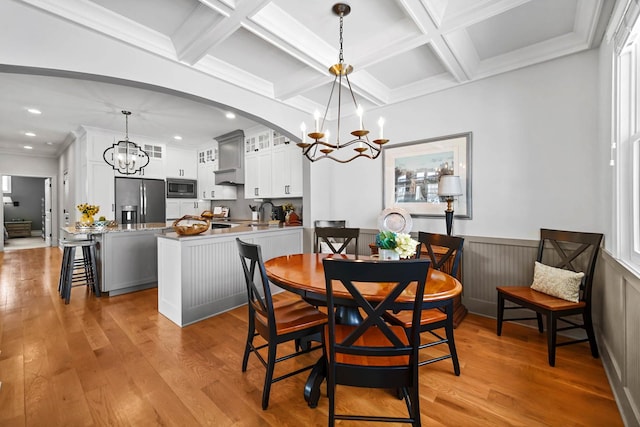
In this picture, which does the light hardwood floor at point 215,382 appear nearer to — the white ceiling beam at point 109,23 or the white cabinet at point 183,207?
the white ceiling beam at point 109,23

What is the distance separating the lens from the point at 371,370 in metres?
1.33

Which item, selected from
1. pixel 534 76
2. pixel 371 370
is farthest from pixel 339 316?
pixel 534 76

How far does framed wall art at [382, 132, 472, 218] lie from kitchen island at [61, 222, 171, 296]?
3174 mm

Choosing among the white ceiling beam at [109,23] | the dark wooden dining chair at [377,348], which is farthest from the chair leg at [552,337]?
the white ceiling beam at [109,23]

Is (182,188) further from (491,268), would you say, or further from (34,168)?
(491,268)

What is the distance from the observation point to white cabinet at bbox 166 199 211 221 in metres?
6.70

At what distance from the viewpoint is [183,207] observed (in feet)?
22.7

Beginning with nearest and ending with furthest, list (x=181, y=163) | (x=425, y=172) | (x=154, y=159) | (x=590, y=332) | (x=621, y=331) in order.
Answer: (x=621, y=331) < (x=590, y=332) < (x=425, y=172) < (x=154, y=159) < (x=181, y=163)

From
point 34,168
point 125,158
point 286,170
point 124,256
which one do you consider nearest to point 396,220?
A: point 286,170

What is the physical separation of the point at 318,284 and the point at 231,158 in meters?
4.75

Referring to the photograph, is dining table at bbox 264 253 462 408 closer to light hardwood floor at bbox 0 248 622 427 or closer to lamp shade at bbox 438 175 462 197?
light hardwood floor at bbox 0 248 622 427

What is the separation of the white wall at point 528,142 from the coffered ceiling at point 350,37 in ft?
0.55

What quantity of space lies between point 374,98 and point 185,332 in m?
3.31

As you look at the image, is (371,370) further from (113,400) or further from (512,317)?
(512,317)
